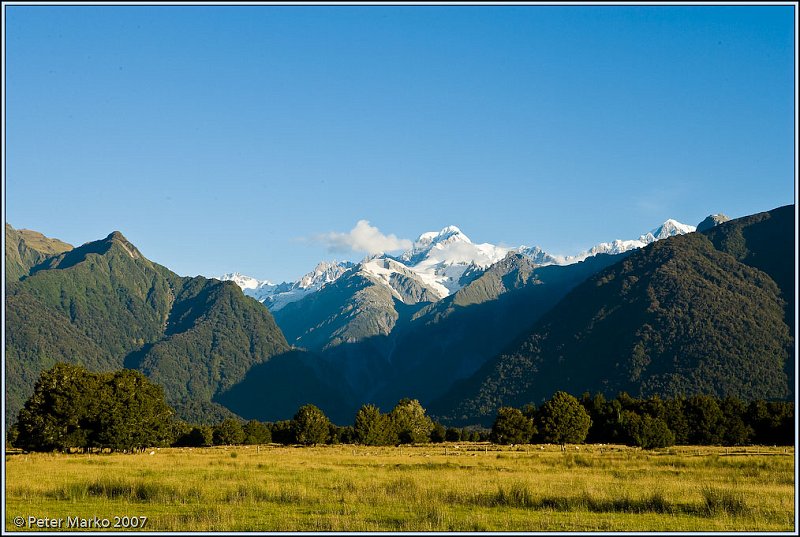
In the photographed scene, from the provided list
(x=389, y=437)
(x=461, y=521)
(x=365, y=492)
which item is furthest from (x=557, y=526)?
(x=389, y=437)

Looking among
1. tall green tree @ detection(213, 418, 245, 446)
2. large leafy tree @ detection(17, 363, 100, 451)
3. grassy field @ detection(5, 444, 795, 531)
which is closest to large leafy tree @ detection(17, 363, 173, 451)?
large leafy tree @ detection(17, 363, 100, 451)

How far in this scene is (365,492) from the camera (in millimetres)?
38938

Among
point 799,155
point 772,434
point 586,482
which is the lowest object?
point 772,434

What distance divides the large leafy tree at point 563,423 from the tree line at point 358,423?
0.46ft

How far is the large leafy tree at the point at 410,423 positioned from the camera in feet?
479

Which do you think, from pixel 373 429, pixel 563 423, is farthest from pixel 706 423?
pixel 373 429

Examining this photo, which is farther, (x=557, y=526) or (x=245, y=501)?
(x=245, y=501)

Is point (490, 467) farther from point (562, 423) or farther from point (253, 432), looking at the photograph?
point (253, 432)

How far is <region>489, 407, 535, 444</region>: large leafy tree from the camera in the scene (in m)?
124

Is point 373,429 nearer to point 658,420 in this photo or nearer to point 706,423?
point 658,420

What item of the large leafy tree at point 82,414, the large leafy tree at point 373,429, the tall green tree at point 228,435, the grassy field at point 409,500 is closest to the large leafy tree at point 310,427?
the large leafy tree at point 373,429

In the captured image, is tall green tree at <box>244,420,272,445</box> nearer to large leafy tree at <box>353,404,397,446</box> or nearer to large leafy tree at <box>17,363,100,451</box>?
large leafy tree at <box>353,404,397,446</box>

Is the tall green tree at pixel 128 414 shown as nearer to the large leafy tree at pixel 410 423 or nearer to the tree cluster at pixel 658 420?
the large leafy tree at pixel 410 423

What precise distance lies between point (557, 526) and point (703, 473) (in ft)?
90.3
